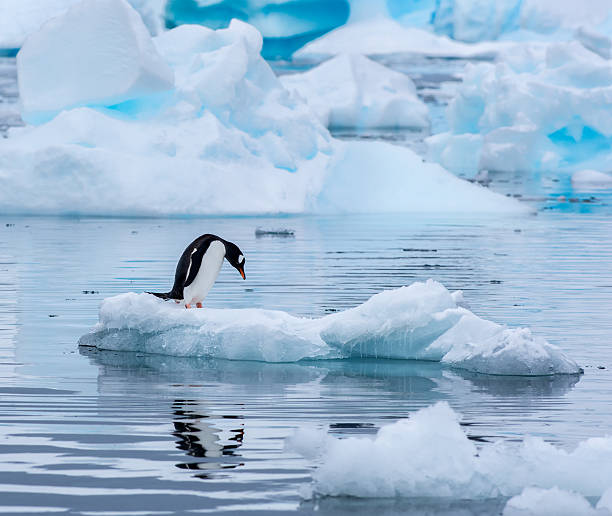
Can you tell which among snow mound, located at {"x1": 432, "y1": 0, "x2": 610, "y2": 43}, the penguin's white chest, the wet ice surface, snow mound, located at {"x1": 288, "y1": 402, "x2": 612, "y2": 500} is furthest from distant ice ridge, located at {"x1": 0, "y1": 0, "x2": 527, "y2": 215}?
snow mound, located at {"x1": 432, "y1": 0, "x2": 610, "y2": 43}

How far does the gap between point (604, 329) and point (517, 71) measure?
21.1m

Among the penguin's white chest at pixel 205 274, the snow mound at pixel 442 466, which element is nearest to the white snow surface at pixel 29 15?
the penguin's white chest at pixel 205 274

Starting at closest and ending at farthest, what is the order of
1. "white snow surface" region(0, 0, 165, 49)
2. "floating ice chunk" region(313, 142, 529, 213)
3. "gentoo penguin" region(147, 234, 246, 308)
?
"gentoo penguin" region(147, 234, 246, 308), "floating ice chunk" region(313, 142, 529, 213), "white snow surface" region(0, 0, 165, 49)

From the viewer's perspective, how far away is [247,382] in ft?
21.7

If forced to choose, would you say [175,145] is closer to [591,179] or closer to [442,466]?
[591,179]

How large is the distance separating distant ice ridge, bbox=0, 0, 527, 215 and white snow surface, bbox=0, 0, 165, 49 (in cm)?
1819

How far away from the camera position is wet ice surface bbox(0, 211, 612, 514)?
450cm

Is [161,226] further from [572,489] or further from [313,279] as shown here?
[572,489]

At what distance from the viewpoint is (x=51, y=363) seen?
7.10 metres

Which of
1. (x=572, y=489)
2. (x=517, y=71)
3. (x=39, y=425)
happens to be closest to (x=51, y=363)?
(x=39, y=425)

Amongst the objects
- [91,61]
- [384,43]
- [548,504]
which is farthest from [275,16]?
[548,504]

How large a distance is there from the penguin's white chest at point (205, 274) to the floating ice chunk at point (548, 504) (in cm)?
411

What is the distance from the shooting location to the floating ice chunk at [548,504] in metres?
3.99

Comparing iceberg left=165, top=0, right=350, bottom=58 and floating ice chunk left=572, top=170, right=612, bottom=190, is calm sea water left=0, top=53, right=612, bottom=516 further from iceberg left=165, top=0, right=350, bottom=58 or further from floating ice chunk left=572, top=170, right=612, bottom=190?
iceberg left=165, top=0, right=350, bottom=58
